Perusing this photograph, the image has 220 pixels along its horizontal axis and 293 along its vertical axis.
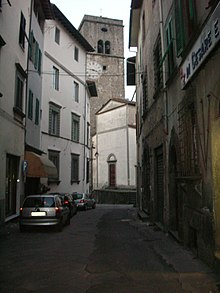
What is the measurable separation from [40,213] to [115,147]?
110 ft

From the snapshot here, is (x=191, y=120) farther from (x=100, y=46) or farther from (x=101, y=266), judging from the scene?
(x=100, y=46)

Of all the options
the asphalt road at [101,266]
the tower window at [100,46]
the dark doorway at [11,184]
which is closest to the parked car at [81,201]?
the dark doorway at [11,184]

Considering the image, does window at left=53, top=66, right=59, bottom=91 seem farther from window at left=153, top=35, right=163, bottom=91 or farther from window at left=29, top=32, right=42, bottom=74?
window at left=153, top=35, right=163, bottom=91

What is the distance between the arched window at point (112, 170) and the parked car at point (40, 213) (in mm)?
32657

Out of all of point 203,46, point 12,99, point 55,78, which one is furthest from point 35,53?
point 203,46

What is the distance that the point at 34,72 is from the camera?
784 inches

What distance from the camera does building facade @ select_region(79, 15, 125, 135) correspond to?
5653 centimetres

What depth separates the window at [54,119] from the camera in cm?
2639

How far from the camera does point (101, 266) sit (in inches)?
282

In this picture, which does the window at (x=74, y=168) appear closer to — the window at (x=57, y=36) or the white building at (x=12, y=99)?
the window at (x=57, y=36)

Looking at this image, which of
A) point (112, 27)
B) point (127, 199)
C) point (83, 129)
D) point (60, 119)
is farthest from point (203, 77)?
point (112, 27)

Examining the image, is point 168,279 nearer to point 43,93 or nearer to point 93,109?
point 43,93

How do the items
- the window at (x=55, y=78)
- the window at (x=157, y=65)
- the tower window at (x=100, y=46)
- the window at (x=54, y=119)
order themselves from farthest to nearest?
the tower window at (x=100, y=46) → the window at (x=55, y=78) → the window at (x=54, y=119) → the window at (x=157, y=65)

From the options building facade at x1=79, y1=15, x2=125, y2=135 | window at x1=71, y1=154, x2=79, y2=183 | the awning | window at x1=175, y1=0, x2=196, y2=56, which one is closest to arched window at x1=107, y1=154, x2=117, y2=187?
building facade at x1=79, y1=15, x2=125, y2=135
